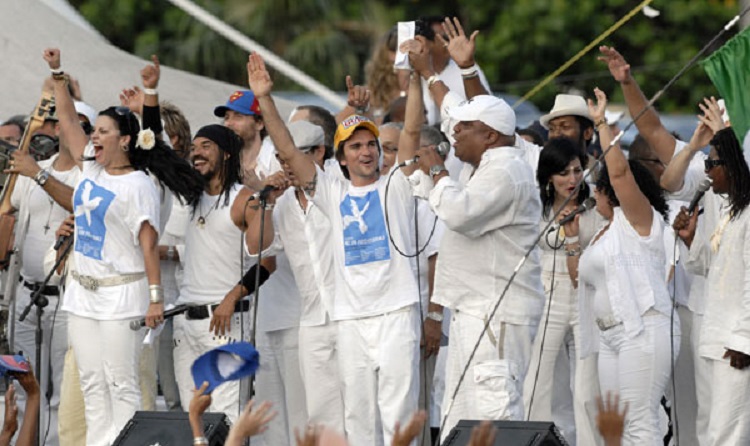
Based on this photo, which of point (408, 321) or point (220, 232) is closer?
point (408, 321)

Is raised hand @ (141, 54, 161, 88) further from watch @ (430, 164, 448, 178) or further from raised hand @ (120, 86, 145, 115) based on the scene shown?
watch @ (430, 164, 448, 178)

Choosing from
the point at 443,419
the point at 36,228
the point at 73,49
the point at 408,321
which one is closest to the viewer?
the point at 443,419

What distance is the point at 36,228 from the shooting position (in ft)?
40.5

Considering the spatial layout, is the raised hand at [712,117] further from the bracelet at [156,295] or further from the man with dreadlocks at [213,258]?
the bracelet at [156,295]

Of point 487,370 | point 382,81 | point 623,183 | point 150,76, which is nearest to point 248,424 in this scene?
point 487,370

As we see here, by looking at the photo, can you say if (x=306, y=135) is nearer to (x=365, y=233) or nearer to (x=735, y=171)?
(x=365, y=233)

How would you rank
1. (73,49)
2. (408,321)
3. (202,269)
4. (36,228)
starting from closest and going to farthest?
1. (408,321)
2. (202,269)
3. (36,228)
4. (73,49)

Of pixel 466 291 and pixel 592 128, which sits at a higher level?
pixel 592 128

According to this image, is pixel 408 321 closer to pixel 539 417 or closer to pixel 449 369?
pixel 449 369

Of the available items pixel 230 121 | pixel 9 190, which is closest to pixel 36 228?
pixel 9 190

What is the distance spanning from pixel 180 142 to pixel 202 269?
1388 mm

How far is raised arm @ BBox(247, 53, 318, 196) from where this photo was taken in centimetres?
1063

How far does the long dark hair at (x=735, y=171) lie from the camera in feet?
33.8

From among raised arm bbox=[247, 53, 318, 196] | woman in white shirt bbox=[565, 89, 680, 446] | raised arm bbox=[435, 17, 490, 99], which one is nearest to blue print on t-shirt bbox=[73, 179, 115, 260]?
raised arm bbox=[247, 53, 318, 196]
